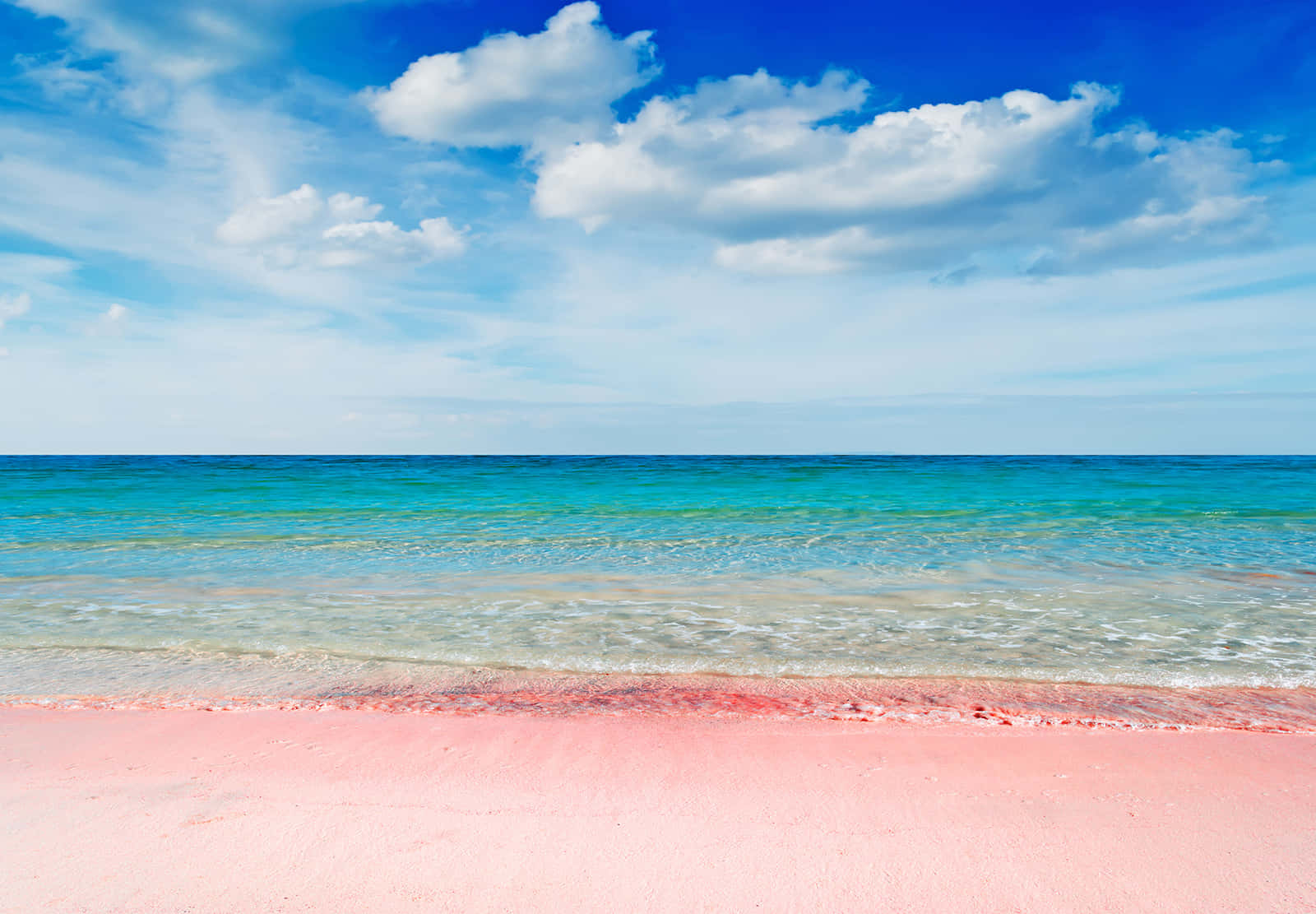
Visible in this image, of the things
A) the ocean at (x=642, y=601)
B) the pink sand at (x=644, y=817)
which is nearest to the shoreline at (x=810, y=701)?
the ocean at (x=642, y=601)

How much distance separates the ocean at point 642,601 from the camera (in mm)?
5820

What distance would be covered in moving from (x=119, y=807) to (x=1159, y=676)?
6.67 metres

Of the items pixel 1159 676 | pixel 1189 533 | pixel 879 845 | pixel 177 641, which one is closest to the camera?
pixel 879 845

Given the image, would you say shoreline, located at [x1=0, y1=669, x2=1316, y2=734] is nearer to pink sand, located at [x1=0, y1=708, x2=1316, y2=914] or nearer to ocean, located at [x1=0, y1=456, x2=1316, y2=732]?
ocean, located at [x1=0, y1=456, x2=1316, y2=732]

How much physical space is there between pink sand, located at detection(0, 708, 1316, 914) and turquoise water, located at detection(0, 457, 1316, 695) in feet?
4.77

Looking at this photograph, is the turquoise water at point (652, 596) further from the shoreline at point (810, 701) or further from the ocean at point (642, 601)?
the shoreline at point (810, 701)

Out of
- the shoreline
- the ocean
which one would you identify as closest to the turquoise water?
the ocean

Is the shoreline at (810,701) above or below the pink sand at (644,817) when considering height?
below

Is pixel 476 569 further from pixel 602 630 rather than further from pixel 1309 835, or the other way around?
pixel 1309 835

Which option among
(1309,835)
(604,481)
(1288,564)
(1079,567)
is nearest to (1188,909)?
(1309,835)

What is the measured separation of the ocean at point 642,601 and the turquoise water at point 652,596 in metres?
0.05

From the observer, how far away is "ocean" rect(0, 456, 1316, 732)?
582 cm

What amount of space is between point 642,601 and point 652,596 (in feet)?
1.03

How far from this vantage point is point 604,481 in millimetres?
36250
